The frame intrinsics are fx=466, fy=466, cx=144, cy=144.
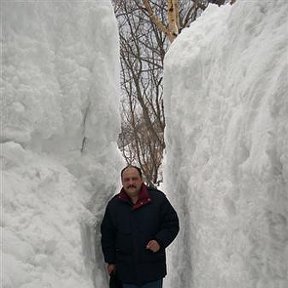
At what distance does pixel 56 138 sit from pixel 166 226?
120 centimetres

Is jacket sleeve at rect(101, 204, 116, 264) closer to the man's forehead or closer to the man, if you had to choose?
the man

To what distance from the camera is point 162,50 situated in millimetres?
12625

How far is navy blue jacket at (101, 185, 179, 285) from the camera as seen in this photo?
12.8 feet

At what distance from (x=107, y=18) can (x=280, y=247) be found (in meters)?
2.52

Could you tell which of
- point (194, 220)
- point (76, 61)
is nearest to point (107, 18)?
point (76, 61)

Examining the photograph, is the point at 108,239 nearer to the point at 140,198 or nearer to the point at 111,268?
A: the point at 111,268

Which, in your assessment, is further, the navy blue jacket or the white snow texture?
the navy blue jacket

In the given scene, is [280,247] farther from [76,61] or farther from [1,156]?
[76,61]

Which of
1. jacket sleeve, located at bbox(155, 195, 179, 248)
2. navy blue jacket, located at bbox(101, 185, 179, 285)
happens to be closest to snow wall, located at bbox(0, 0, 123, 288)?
navy blue jacket, located at bbox(101, 185, 179, 285)

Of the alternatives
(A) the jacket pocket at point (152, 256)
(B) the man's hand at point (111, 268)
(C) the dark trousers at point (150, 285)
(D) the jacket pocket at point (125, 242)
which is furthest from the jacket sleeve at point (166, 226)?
(B) the man's hand at point (111, 268)

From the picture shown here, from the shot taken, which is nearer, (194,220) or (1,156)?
(1,156)

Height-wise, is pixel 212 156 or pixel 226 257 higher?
pixel 212 156

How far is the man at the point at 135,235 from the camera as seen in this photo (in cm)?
391

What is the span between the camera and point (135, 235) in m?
3.92
